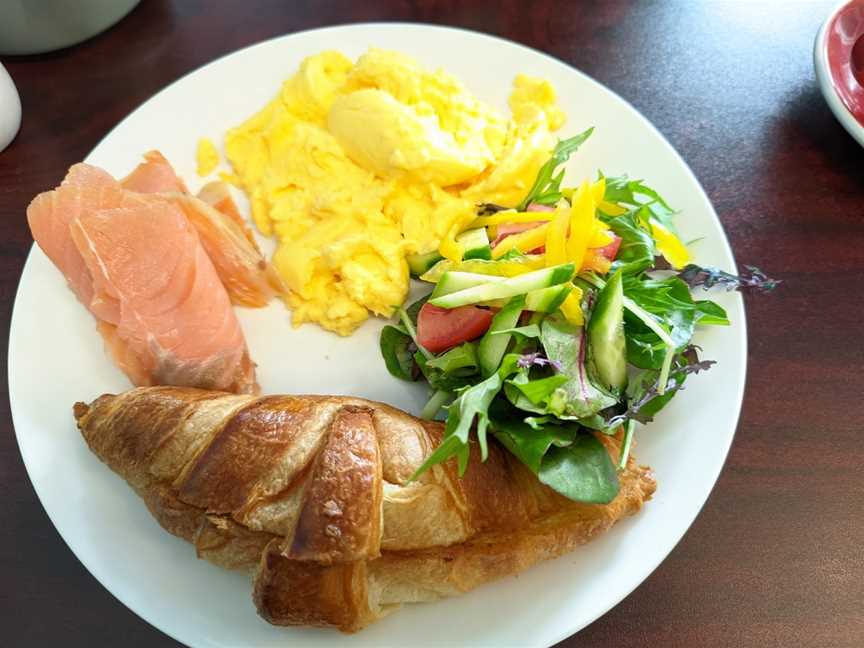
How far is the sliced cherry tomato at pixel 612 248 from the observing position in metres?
1.92

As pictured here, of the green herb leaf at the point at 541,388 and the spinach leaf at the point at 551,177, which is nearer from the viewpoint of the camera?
the green herb leaf at the point at 541,388

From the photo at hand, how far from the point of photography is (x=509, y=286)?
1.77m

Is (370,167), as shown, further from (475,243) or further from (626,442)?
(626,442)

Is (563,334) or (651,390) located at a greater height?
(563,334)

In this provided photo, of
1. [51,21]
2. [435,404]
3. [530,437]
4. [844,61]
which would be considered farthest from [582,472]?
[51,21]

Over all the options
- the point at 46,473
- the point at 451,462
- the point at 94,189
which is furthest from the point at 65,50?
the point at 451,462

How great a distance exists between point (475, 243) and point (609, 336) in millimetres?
→ 499

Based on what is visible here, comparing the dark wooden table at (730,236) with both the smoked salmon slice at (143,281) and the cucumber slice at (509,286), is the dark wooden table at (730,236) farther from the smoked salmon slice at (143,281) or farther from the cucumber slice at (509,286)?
the cucumber slice at (509,286)

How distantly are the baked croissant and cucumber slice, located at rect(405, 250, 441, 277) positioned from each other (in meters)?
0.51

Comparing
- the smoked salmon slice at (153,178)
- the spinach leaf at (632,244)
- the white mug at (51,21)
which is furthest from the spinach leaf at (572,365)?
the white mug at (51,21)

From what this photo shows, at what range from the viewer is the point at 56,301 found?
2.10 m

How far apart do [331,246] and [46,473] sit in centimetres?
99

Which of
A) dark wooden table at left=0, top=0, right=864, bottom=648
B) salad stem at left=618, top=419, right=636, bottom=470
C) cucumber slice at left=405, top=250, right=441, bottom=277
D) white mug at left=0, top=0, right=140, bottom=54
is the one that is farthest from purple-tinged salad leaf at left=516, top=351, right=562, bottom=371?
white mug at left=0, top=0, right=140, bottom=54

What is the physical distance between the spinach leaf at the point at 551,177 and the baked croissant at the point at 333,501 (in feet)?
2.47
